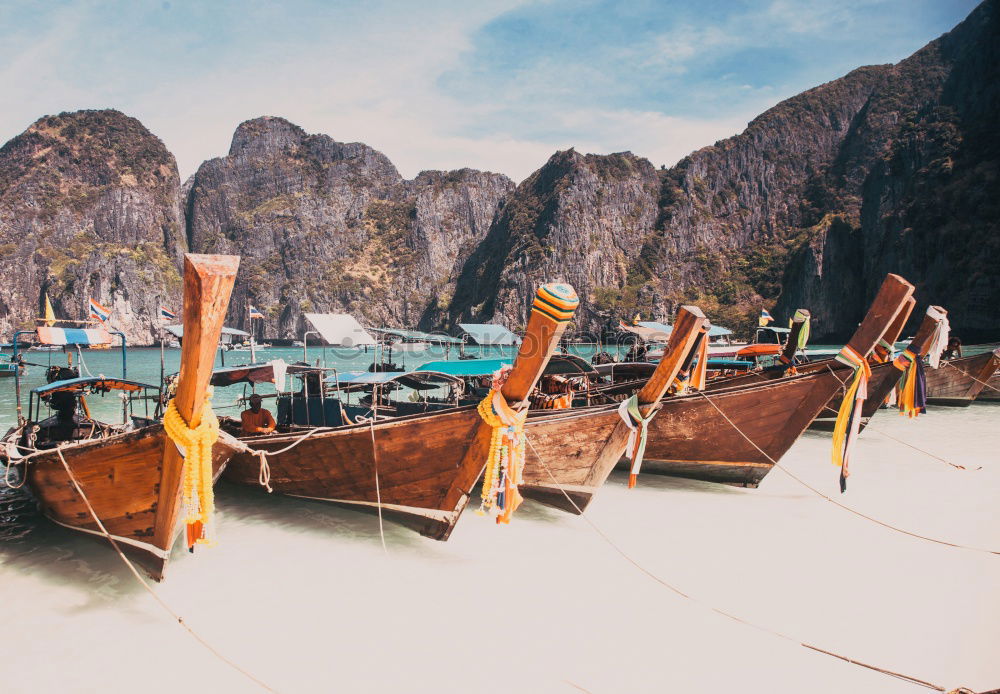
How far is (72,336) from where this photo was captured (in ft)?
28.4

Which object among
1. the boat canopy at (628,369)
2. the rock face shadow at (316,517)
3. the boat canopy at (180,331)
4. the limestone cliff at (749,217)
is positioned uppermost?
the limestone cliff at (749,217)

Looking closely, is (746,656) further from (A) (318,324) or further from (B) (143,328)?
(B) (143,328)

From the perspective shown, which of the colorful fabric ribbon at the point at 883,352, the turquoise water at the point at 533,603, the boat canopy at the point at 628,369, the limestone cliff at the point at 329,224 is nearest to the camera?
the turquoise water at the point at 533,603

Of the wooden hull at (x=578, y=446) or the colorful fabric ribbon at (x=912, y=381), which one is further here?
the colorful fabric ribbon at (x=912, y=381)

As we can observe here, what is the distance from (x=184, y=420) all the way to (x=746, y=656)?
4366mm

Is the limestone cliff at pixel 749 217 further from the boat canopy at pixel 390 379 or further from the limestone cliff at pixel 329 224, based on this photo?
the boat canopy at pixel 390 379

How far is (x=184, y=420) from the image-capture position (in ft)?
12.8

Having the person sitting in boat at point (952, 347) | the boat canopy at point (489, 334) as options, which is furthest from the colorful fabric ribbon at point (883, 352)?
the boat canopy at point (489, 334)

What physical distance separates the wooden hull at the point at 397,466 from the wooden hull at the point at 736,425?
3.55 m

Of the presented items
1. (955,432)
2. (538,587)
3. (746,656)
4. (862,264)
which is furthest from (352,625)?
(862,264)

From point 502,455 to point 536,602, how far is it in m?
1.42

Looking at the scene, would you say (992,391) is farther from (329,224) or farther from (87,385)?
(329,224)

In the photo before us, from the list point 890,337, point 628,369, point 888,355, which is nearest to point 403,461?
point 890,337

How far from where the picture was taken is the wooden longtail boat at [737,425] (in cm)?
712
